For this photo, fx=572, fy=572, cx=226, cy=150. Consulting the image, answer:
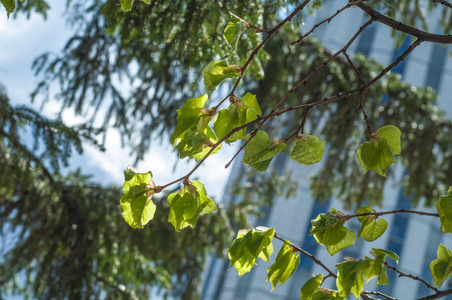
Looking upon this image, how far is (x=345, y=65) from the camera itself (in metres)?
3.90

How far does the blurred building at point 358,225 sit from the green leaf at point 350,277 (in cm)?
1398

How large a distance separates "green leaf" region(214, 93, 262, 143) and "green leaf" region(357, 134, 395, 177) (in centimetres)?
21

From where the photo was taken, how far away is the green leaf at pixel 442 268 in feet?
3.54

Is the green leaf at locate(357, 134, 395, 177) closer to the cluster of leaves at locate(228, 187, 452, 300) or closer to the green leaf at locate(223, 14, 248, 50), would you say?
the cluster of leaves at locate(228, 187, 452, 300)

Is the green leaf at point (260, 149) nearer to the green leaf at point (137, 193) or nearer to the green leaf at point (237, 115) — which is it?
the green leaf at point (237, 115)

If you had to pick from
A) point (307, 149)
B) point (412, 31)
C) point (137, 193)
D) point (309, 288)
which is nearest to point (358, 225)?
point (309, 288)

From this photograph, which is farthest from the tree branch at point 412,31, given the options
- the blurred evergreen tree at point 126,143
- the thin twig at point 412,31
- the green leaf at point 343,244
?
the blurred evergreen tree at point 126,143

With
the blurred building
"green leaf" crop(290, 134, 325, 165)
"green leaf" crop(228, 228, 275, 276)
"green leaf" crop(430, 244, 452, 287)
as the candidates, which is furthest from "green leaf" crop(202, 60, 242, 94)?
the blurred building

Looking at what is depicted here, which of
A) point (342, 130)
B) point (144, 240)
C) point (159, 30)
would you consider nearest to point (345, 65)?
point (342, 130)

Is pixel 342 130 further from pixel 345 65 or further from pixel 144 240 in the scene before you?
pixel 144 240

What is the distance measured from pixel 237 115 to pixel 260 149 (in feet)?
0.26

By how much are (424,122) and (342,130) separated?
23.8 inches

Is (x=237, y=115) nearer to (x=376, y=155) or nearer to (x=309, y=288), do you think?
(x=376, y=155)

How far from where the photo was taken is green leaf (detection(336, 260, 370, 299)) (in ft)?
3.41
